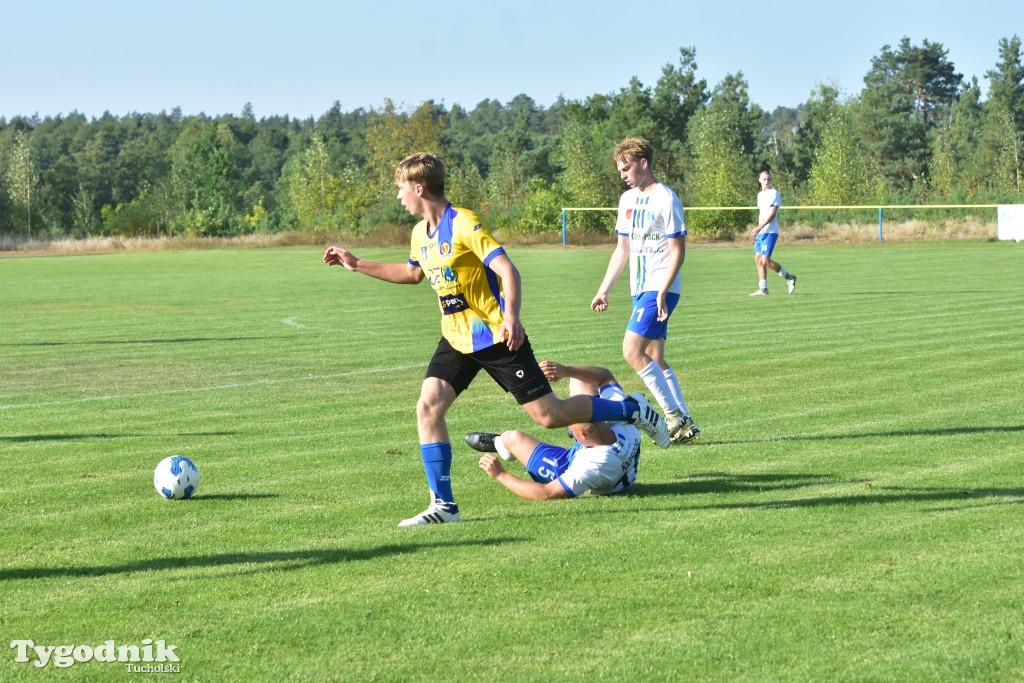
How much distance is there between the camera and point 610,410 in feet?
23.9

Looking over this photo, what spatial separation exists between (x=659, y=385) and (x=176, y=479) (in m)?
3.75

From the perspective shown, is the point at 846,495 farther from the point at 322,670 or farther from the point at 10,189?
the point at 10,189

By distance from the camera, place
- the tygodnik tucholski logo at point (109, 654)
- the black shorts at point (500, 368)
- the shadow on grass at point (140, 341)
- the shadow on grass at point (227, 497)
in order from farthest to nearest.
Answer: the shadow on grass at point (140, 341) → the shadow on grass at point (227, 497) → the black shorts at point (500, 368) → the tygodnik tucholski logo at point (109, 654)

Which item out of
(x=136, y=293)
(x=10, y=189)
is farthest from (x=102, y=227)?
(x=136, y=293)

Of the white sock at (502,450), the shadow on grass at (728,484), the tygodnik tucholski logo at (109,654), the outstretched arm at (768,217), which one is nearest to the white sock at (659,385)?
the shadow on grass at (728,484)

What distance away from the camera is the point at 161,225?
86.6 m

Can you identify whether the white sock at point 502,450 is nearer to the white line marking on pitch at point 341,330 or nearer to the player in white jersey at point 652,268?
the player in white jersey at point 652,268

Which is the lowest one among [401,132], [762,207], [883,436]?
[883,436]

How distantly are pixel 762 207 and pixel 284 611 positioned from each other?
20.4 m

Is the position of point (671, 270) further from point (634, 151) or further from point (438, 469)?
point (438, 469)

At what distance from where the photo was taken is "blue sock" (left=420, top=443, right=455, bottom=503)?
266 inches

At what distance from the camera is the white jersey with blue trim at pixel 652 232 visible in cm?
936

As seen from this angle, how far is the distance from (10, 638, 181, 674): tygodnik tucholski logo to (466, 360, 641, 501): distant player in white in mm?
3022

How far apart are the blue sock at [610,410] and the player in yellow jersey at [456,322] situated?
0.31 metres
